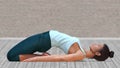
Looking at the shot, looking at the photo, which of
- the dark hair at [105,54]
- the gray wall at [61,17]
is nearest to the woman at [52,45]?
the dark hair at [105,54]

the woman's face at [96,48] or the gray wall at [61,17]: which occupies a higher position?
the woman's face at [96,48]

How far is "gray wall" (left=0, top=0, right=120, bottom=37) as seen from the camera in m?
14.5

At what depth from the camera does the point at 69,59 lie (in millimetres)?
6645

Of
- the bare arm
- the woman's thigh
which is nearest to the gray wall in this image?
the woman's thigh

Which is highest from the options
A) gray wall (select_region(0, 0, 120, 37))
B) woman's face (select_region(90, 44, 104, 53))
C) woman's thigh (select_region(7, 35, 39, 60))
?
woman's face (select_region(90, 44, 104, 53))

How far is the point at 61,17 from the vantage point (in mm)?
14789

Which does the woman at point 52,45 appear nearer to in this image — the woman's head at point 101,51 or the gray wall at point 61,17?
the woman's head at point 101,51

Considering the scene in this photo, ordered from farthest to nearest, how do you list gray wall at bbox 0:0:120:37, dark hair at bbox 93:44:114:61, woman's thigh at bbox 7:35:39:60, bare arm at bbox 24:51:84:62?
gray wall at bbox 0:0:120:37, woman's thigh at bbox 7:35:39:60, dark hair at bbox 93:44:114:61, bare arm at bbox 24:51:84:62

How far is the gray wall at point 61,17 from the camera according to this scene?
1447cm

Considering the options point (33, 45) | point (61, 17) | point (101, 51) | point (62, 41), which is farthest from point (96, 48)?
point (61, 17)

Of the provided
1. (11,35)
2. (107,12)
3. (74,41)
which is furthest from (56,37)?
(107,12)

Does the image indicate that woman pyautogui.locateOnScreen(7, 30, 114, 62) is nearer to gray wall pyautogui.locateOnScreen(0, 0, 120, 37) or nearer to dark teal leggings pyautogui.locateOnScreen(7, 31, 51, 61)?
dark teal leggings pyautogui.locateOnScreen(7, 31, 51, 61)

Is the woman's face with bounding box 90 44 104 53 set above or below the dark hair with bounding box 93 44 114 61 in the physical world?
above

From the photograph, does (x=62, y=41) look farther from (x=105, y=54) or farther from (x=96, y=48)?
(x=105, y=54)
